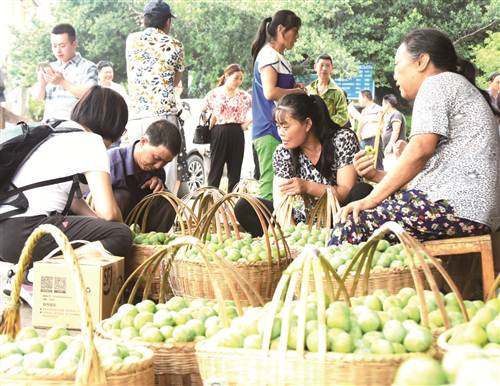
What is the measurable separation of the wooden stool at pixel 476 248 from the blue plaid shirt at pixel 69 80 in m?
3.56

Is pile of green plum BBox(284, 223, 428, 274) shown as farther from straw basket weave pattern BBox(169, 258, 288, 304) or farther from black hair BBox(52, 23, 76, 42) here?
black hair BBox(52, 23, 76, 42)

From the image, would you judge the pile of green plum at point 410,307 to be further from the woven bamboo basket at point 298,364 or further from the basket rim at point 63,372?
the basket rim at point 63,372

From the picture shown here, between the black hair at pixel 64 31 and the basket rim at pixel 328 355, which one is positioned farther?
the black hair at pixel 64 31

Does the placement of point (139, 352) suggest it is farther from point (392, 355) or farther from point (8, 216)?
point (8, 216)

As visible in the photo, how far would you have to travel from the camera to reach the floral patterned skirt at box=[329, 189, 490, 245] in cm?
335

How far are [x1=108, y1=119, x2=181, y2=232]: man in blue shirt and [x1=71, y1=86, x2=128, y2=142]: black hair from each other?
50cm

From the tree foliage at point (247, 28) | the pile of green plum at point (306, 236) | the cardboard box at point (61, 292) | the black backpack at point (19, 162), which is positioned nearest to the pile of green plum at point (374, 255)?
the pile of green plum at point (306, 236)

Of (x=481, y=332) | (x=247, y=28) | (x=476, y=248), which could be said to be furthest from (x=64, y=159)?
(x=247, y=28)

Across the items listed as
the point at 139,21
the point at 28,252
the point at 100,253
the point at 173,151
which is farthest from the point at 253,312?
the point at 139,21

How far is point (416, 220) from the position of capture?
3369mm

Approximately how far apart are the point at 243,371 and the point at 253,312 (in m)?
0.25

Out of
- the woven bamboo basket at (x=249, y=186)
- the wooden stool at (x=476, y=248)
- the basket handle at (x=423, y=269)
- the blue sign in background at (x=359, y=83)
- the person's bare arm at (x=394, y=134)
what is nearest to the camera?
the basket handle at (x=423, y=269)

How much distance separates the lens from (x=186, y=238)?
7.82 feet

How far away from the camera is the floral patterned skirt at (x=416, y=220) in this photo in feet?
11.0
